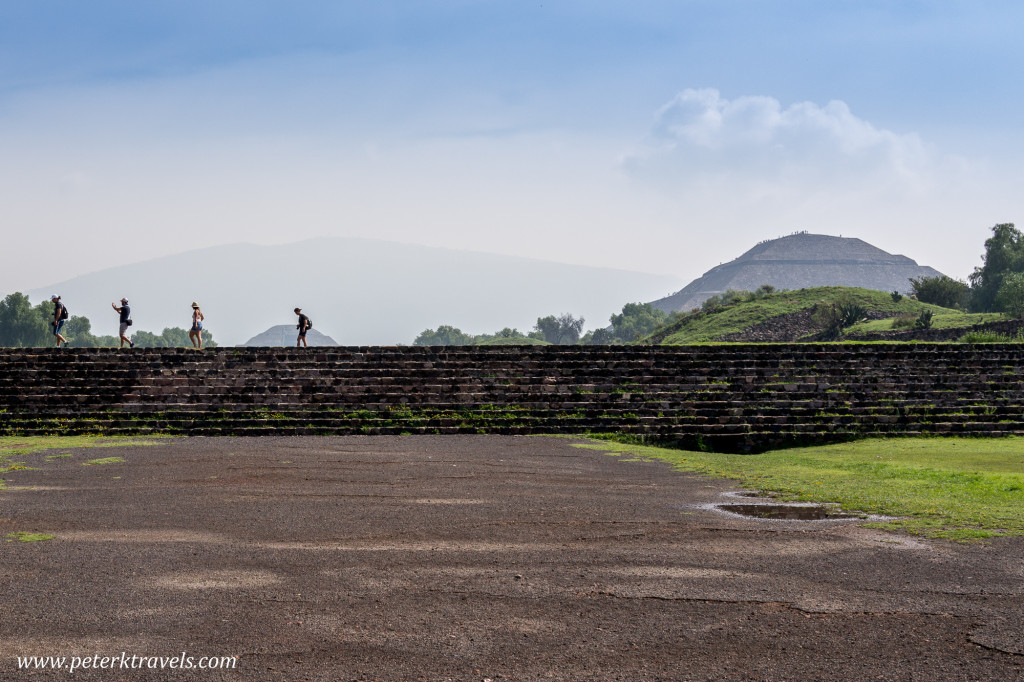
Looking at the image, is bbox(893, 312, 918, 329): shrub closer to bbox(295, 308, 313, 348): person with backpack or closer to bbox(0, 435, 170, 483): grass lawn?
bbox(295, 308, 313, 348): person with backpack

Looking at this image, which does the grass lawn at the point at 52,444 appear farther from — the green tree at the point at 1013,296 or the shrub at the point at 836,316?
the green tree at the point at 1013,296

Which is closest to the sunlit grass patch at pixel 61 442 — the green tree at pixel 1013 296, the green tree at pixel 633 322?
the green tree at pixel 1013 296

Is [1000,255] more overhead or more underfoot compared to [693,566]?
more overhead

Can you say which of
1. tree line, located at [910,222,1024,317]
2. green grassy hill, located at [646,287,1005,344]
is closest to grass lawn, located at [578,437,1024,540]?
green grassy hill, located at [646,287,1005,344]

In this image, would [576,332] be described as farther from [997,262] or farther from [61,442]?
[61,442]

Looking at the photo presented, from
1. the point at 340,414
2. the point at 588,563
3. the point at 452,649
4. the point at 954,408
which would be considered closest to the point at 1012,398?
the point at 954,408

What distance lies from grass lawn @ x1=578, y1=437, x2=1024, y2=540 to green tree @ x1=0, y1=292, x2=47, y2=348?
104428 millimetres

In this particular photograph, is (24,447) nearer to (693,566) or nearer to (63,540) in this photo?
(63,540)

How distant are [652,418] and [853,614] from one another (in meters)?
12.6

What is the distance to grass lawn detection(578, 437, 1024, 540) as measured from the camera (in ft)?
29.1

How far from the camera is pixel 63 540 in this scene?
7840 mm

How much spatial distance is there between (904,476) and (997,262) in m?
83.7

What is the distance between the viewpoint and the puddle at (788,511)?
9.18 metres

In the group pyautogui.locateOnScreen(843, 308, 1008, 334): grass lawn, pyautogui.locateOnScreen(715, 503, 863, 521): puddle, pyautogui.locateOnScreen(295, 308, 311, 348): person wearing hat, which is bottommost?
pyautogui.locateOnScreen(715, 503, 863, 521): puddle
